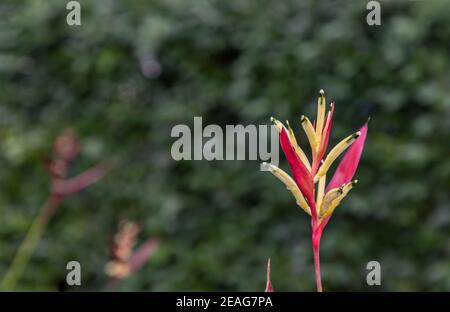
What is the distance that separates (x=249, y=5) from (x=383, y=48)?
1.72 feet

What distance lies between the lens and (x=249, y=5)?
8.60 ft

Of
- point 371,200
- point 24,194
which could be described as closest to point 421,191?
point 371,200

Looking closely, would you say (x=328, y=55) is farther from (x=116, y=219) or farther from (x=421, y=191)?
(x=116, y=219)
